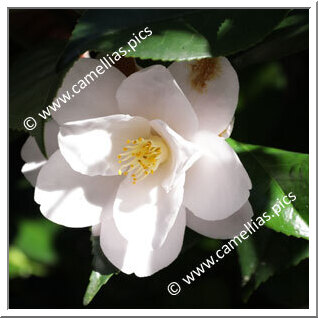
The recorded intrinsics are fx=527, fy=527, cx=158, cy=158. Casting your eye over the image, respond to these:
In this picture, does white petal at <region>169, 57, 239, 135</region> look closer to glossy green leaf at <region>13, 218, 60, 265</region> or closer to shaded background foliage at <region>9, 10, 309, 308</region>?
shaded background foliage at <region>9, 10, 309, 308</region>

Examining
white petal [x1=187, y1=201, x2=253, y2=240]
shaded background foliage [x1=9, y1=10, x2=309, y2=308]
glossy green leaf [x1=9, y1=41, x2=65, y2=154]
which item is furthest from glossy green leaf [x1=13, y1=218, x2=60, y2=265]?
white petal [x1=187, y1=201, x2=253, y2=240]

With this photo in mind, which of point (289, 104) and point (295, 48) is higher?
point (295, 48)

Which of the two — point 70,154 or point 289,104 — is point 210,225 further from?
point 289,104

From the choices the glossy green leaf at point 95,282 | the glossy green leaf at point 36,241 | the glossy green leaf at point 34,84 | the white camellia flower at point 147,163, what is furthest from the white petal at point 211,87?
the glossy green leaf at point 36,241

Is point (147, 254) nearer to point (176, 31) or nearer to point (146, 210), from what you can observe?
point (146, 210)

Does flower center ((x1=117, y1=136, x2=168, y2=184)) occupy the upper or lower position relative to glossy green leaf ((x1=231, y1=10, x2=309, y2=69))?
upper

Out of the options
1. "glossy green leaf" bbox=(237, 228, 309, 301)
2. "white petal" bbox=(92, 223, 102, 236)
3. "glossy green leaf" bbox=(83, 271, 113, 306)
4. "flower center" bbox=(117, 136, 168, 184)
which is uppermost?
"flower center" bbox=(117, 136, 168, 184)

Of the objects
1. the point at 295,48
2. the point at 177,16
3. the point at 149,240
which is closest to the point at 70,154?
the point at 149,240

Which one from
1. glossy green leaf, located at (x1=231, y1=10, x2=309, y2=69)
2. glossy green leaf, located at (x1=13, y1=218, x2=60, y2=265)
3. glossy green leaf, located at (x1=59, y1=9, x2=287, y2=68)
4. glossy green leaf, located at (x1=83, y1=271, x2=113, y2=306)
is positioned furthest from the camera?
glossy green leaf, located at (x1=13, y1=218, x2=60, y2=265)
